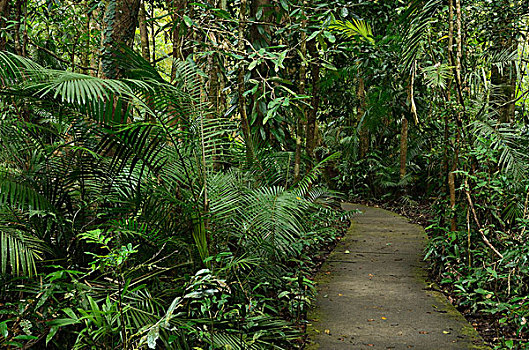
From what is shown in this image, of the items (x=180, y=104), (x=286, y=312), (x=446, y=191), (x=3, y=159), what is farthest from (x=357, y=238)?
(x=3, y=159)

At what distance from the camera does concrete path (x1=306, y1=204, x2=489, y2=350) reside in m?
3.34

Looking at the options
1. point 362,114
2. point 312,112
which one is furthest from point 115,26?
point 362,114

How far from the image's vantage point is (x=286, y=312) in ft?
12.7

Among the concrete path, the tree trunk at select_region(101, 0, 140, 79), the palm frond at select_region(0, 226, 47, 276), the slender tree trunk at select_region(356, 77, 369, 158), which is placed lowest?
the concrete path

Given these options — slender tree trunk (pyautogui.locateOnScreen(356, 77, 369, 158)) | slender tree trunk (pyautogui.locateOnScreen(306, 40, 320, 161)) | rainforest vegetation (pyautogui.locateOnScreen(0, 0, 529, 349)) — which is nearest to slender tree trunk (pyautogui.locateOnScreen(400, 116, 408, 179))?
slender tree trunk (pyautogui.locateOnScreen(356, 77, 369, 158))

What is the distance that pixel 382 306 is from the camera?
4.02 meters

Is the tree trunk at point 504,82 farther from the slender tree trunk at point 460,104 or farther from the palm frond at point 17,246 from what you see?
the palm frond at point 17,246

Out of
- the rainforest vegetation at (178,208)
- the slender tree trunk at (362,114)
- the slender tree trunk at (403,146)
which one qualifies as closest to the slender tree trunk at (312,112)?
the rainforest vegetation at (178,208)

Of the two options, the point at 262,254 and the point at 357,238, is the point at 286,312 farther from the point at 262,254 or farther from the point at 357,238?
the point at 357,238

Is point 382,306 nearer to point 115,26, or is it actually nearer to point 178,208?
point 178,208

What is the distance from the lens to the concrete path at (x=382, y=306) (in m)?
3.34

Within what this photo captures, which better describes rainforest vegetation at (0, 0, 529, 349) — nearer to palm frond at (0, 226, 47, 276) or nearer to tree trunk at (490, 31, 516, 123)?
palm frond at (0, 226, 47, 276)

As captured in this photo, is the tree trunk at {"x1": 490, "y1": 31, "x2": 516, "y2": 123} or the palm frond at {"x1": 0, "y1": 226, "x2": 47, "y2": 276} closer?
the palm frond at {"x1": 0, "y1": 226, "x2": 47, "y2": 276}

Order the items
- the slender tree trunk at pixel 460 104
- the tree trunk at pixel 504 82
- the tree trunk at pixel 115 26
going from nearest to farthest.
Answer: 1. the tree trunk at pixel 115 26
2. the slender tree trunk at pixel 460 104
3. the tree trunk at pixel 504 82
